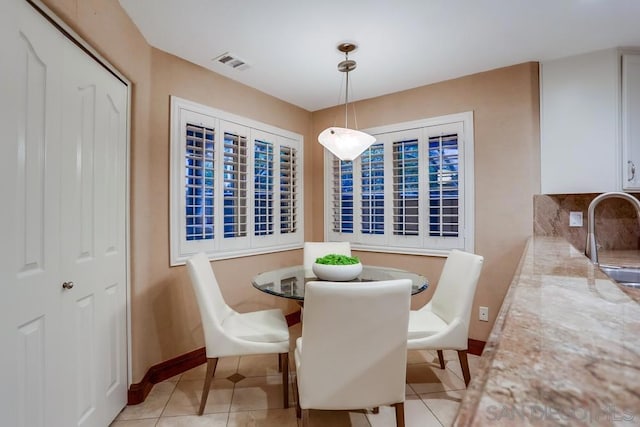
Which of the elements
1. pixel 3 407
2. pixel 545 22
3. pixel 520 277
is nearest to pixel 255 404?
pixel 3 407

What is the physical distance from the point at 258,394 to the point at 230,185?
5.71ft

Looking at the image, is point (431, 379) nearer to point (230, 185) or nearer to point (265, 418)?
point (265, 418)

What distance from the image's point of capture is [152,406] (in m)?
1.99

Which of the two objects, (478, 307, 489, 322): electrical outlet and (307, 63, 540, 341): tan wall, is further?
(478, 307, 489, 322): electrical outlet

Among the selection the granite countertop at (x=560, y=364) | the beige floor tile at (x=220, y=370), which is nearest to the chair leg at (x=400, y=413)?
the granite countertop at (x=560, y=364)

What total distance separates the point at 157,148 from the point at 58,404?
5.46ft

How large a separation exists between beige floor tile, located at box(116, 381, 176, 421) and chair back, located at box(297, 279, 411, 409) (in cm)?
118

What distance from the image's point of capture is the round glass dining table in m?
1.90

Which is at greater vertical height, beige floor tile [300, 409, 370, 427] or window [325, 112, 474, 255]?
window [325, 112, 474, 255]

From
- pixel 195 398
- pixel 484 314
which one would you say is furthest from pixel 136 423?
pixel 484 314

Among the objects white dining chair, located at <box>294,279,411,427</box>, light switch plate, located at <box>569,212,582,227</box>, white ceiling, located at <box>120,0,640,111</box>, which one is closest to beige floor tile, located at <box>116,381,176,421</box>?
white dining chair, located at <box>294,279,411,427</box>

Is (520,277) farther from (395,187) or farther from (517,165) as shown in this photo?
(395,187)

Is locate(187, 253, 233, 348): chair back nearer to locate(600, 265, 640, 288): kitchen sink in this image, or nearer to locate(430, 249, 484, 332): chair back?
locate(430, 249, 484, 332): chair back

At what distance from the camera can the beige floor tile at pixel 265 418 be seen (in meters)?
1.81
